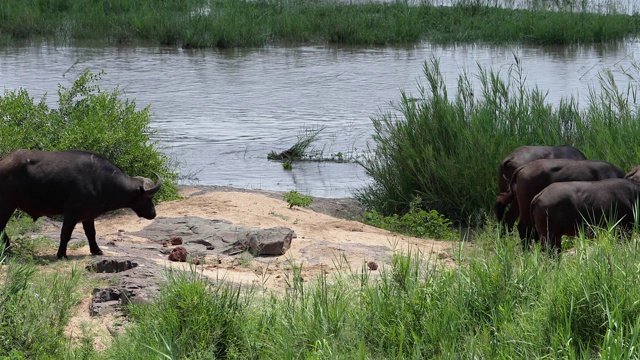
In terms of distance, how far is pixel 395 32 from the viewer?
25688 millimetres

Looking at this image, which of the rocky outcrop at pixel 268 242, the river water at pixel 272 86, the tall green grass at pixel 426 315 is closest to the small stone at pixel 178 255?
the rocky outcrop at pixel 268 242

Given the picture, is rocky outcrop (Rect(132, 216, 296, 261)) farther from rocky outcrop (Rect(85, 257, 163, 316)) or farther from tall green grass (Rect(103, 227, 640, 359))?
tall green grass (Rect(103, 227, 640, 359))

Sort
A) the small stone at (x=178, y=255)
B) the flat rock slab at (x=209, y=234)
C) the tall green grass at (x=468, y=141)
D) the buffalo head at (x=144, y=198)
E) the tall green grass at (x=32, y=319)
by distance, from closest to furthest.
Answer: the tall green grass at (x=32, y=319)
the small stone at (x=178, y=255)
the flat rock slab at (x=209, y=234)
the buffalo head at (x=144, y=198)
the tall green grass at (x=468, y=141)

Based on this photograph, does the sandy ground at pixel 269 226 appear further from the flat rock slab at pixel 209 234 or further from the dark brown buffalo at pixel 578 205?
the dark brown buffalo at pixel 578 205

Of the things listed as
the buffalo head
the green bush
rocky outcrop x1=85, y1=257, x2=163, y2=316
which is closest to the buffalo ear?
the buffalo head

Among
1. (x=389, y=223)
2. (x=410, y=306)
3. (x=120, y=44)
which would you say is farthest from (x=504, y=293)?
(x=120, y=44)

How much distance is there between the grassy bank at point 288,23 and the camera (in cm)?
2523

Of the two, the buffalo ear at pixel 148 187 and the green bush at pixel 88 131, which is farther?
the green bush at pixel 88 131

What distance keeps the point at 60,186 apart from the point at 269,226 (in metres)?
2.55

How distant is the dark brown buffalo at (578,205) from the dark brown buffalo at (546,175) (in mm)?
759

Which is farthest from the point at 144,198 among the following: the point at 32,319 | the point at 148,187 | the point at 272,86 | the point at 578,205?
the point at 272,86

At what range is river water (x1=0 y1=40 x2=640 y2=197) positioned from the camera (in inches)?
567

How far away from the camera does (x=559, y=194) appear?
793 centimetres

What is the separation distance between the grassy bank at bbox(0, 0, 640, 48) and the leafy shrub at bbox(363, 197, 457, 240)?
14.5 metres
